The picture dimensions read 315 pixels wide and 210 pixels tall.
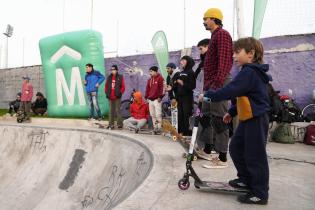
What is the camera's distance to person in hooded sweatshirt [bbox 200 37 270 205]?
8.55ft

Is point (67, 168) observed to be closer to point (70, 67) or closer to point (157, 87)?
point (157, 87)

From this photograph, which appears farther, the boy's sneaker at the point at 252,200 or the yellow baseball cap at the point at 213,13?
the yellow baseball cap at the point at 213,13

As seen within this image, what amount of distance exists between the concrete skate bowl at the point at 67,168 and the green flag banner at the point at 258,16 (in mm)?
3393

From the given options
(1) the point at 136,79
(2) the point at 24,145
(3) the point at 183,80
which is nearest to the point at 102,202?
(3) the point at 183,80

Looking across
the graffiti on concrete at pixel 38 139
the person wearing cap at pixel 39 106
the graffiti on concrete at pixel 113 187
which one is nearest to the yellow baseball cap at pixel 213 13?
the graffiti on concrete at pixel 113 187

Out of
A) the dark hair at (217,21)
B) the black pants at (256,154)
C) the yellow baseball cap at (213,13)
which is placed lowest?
the black pants at (256,154)

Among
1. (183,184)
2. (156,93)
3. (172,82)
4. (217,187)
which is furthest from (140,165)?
(156,93)

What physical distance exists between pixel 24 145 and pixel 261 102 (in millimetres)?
7739

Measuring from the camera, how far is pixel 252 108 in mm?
2668

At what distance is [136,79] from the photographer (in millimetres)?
12414

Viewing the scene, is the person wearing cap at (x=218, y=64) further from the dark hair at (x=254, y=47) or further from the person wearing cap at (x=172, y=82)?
the person wearing cap at (x=172, y=82)

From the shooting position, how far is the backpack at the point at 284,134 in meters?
7.29

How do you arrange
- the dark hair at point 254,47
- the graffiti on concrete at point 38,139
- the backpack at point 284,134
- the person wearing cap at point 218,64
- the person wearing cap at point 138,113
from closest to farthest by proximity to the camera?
the dark hair at point 254,47, the person wearing cap at point 218,64, the backpack at point 284,134, the graffiti on concrete at point 38,139, the person wearing cap at point 138,113

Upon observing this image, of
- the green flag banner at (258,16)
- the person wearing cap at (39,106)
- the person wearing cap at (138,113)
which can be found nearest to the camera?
the green flag banner at (258,16)
